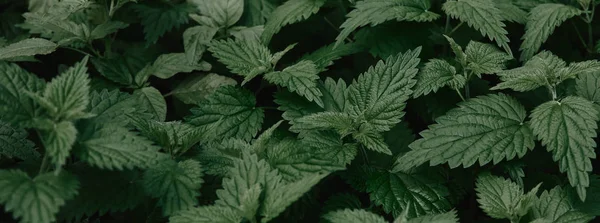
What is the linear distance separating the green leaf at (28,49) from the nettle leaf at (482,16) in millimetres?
1896

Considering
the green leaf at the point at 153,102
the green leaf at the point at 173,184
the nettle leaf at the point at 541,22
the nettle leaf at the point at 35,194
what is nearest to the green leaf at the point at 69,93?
the nettle leaf at the point at 35,194

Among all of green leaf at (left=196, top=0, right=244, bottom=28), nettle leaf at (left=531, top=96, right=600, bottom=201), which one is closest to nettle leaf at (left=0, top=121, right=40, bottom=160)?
green leaf at (left=196, top=0, right=244, bottom=28)

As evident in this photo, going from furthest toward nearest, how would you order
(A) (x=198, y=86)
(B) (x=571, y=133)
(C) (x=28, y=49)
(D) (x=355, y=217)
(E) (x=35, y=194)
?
(A) (x=198, y=86) → (C) (x=28, y=49) → (B) (x=571, y=133) → (D) (x=355, y=217) → (E) (x=35, y=194)

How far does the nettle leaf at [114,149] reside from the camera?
7.98 ft

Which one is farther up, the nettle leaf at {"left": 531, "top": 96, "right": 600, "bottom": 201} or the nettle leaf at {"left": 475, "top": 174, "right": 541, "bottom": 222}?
the nettle leaf at {"left": 531, "top": 96, "right": 600, "bottom": 201}

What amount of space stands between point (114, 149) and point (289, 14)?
133 centimetres

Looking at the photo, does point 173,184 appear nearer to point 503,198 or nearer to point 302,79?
point 302,79

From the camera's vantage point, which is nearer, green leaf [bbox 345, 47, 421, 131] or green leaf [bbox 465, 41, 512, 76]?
green leaf [bbox 345, 47, 421, 131]

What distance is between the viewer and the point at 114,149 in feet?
8.11

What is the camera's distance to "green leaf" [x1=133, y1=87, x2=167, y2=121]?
131 inches

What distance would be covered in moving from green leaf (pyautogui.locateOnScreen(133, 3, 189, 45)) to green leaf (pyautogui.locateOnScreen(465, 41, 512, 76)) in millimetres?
1515

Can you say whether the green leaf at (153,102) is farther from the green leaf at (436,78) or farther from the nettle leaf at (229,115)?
the green leaf at (436,78)

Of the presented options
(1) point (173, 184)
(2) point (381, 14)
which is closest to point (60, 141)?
(1) point (173, 184)

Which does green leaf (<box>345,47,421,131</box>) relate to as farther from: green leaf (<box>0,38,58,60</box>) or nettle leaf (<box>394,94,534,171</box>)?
green leaf (<box>0,38,58,60</box>)
